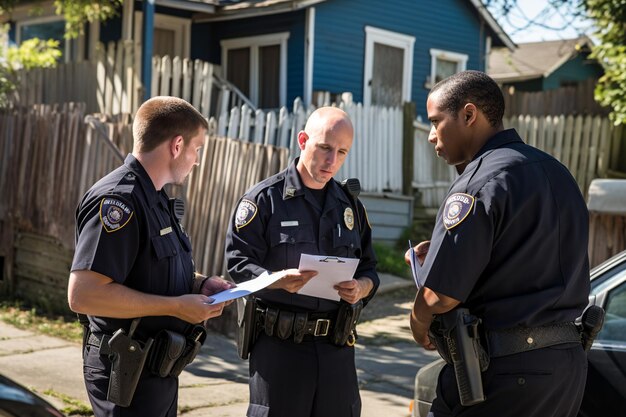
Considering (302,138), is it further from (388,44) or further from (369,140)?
(388,44)

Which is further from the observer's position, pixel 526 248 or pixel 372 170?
pixel 372 170

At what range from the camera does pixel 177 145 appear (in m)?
3.25

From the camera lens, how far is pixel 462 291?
117 inches

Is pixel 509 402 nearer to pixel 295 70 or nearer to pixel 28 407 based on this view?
pixel 28 407

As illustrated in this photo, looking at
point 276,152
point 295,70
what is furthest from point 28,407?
point 295,70

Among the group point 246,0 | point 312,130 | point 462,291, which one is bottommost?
point 462,291

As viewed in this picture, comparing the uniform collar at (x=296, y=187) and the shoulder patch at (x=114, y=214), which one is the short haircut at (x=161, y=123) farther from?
the uniform collar at (x=296, y=187)

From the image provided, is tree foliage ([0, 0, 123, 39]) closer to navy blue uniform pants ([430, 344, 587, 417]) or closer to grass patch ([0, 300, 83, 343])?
grass patch ([0, 300, 83, 343])

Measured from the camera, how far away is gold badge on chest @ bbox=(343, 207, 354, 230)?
4090 millimetres

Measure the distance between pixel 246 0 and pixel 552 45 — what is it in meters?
15.2

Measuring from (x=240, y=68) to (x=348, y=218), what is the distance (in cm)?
1392

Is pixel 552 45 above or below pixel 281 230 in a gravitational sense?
above

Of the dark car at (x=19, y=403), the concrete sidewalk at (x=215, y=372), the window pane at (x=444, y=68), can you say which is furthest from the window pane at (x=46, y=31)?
the dark car at (x=19, y=403)

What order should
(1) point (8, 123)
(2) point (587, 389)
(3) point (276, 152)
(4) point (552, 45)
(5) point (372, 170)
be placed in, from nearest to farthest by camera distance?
1. (2) point (587, 389)
2. (3) point (276, 152)
3. (1) point (8, 123)
4. (5) point (372, 170)
5. (4) point (552, 45)
